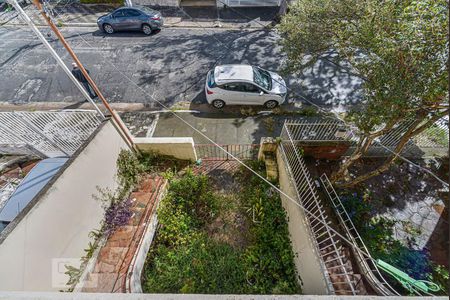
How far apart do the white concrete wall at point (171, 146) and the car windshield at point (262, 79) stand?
3.81 m

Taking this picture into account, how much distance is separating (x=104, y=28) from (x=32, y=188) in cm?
1051

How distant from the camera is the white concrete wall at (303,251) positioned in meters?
4.02

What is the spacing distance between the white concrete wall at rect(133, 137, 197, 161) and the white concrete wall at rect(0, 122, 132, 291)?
111cm

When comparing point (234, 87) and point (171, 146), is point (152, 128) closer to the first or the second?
point (171, 146)

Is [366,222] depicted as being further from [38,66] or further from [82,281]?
[38,66]

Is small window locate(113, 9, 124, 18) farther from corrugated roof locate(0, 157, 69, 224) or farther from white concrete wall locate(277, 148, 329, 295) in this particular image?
white concrete wall locate(277, 148, 329, 295)

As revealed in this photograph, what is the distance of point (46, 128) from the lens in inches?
230

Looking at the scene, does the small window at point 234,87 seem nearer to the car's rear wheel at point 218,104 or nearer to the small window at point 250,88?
the small window at point 250,88

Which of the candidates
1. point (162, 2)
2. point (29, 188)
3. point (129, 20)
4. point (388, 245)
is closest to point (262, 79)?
point (388, 245)

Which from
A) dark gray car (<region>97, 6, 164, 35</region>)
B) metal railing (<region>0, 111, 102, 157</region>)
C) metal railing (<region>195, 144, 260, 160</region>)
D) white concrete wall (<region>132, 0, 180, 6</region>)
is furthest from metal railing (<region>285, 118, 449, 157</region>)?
white concrete wall (<region>132, 0, 180, 6</region>)

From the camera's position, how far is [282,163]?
6.22 meters

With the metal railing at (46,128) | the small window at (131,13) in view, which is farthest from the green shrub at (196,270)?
the small window at (131,13)

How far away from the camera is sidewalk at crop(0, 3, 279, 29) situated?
13.3 meters

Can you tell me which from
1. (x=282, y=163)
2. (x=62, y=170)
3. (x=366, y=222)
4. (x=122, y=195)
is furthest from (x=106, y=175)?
(x=366, y=222)
